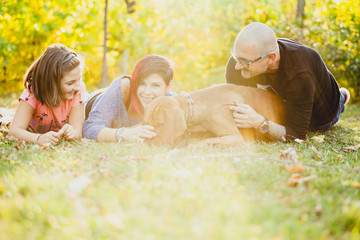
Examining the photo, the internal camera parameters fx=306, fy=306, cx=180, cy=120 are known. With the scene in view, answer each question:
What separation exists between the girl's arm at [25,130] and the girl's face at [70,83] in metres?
0.41

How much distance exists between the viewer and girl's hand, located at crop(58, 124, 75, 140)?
3.38 metres

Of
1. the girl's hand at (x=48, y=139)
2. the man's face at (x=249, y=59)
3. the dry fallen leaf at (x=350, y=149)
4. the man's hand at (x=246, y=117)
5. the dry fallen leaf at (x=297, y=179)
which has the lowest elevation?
Answer: the dry fallen leaf at (x=350, y=149)

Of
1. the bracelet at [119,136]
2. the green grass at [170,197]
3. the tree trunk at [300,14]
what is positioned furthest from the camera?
the tree trunk at [300,14]

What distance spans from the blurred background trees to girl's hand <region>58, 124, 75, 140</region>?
3.52 meters

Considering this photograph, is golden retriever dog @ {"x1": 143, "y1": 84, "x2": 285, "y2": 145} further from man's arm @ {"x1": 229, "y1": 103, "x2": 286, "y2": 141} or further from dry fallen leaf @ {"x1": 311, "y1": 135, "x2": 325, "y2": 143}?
dry fallen leaf @ {"x1": 311, "y1": 135, "x2": 325, "y2": 143}

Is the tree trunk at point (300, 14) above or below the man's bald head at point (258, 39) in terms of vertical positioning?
above

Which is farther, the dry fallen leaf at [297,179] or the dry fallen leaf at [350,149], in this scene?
the dry fallen leaf at [350,149]

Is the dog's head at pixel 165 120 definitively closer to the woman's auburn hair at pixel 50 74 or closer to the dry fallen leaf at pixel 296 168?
the woman's auburn hair at pixel 50 74

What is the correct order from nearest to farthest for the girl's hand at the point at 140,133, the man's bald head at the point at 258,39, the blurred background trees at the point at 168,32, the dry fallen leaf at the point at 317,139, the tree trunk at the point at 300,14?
the girl's hand at the point at 140,133 < the man's bald head at the point at 258,39 < the dry fallen leaf at the point at 317,139 < the blurred background trees at the point at 168,32 < the tree trunk at the point at 300,14

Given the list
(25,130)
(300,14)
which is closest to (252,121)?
(25,130)

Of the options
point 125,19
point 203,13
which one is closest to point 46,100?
point 125,19

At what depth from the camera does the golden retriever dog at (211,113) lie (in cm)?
321

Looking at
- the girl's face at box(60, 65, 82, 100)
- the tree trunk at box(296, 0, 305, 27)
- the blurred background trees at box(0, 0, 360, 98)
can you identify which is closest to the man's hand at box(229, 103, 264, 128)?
the girl's face at box(60, 65, 82, 100)

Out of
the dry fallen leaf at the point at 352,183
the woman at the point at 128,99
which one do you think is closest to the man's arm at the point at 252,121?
the woman at the point at 128,99
